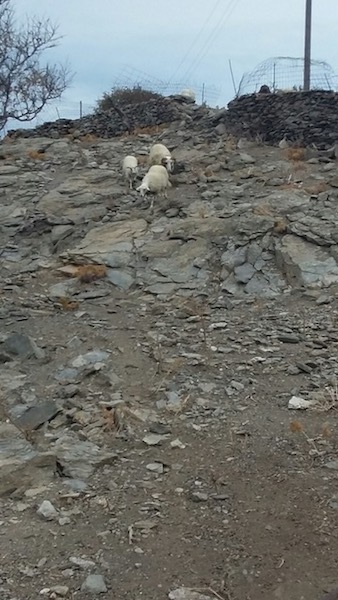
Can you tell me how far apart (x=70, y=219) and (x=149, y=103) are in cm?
A: 709

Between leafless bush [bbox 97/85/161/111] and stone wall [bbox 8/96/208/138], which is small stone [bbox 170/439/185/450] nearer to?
stone wall [bbox 8/96/208/138]

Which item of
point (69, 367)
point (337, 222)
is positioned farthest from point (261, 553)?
point (337, 222)

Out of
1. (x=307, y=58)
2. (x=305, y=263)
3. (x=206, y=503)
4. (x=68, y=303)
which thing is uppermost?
(x=307, y=58)

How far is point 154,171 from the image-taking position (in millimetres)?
10398

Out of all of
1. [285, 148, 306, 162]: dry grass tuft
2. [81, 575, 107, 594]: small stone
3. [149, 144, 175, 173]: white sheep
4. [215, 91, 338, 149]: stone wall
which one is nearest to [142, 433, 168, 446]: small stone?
[81, 575, 107, 594]: small stone

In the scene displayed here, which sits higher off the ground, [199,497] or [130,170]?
[130,170]

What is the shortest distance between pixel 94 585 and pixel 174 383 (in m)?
2.46

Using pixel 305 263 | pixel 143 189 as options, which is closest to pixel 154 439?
pixel 305 263

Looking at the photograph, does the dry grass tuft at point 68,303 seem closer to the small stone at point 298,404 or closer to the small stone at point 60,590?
the small stone at point 298,404

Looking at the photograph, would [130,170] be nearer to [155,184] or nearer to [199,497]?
[155,184]

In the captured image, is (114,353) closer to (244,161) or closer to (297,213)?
(297,213)

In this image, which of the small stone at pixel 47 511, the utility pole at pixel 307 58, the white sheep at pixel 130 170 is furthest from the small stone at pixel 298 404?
the utility pole at pixel 307 58

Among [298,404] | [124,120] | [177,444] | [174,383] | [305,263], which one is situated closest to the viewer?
[177,444]

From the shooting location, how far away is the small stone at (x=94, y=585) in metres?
3.28
